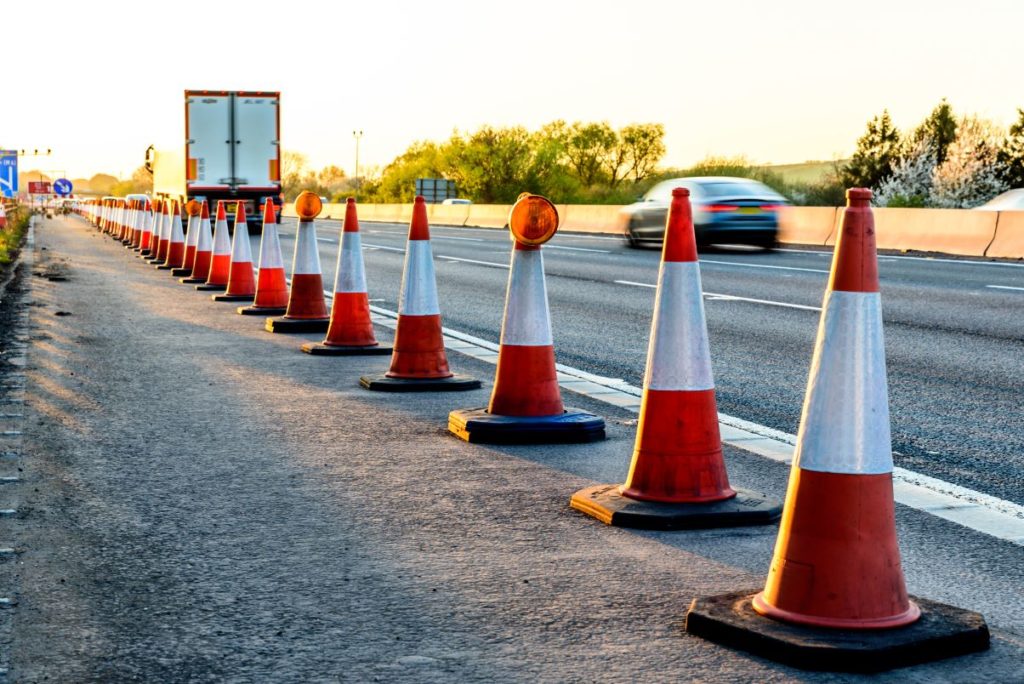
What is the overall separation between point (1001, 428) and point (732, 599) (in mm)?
3535

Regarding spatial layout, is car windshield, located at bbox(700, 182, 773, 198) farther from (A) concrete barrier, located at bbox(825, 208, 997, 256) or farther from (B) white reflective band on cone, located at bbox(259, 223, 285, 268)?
(B) white reflective band on cone, located at bbox(259, 223, 285, 268)

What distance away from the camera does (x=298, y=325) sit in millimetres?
10297

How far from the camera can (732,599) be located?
355cm

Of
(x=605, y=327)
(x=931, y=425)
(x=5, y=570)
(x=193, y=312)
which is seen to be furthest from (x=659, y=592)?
(x=193, y=312)

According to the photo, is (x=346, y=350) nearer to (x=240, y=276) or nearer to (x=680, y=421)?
(x=680, y=421)

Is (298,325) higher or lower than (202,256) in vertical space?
lower

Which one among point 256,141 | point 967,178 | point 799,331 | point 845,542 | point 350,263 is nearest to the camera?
point 845,542

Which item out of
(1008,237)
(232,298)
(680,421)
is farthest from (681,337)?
(1008,237)

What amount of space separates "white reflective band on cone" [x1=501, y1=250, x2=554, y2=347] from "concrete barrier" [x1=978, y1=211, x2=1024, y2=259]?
53.8 ft

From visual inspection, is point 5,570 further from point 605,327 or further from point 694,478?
point 605,327

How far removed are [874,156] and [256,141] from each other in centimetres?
7300

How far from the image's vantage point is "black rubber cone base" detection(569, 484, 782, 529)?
443cm

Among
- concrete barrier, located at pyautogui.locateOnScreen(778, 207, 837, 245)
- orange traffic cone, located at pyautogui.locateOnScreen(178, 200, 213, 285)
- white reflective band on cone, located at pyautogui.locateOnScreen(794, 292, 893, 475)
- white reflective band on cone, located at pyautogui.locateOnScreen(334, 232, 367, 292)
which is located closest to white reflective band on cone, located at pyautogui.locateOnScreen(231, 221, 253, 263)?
orange traffic cone, located at pyautogui.locateOnScreen(178, 200, 213, 285)

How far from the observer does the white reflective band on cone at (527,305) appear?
5898 mm
